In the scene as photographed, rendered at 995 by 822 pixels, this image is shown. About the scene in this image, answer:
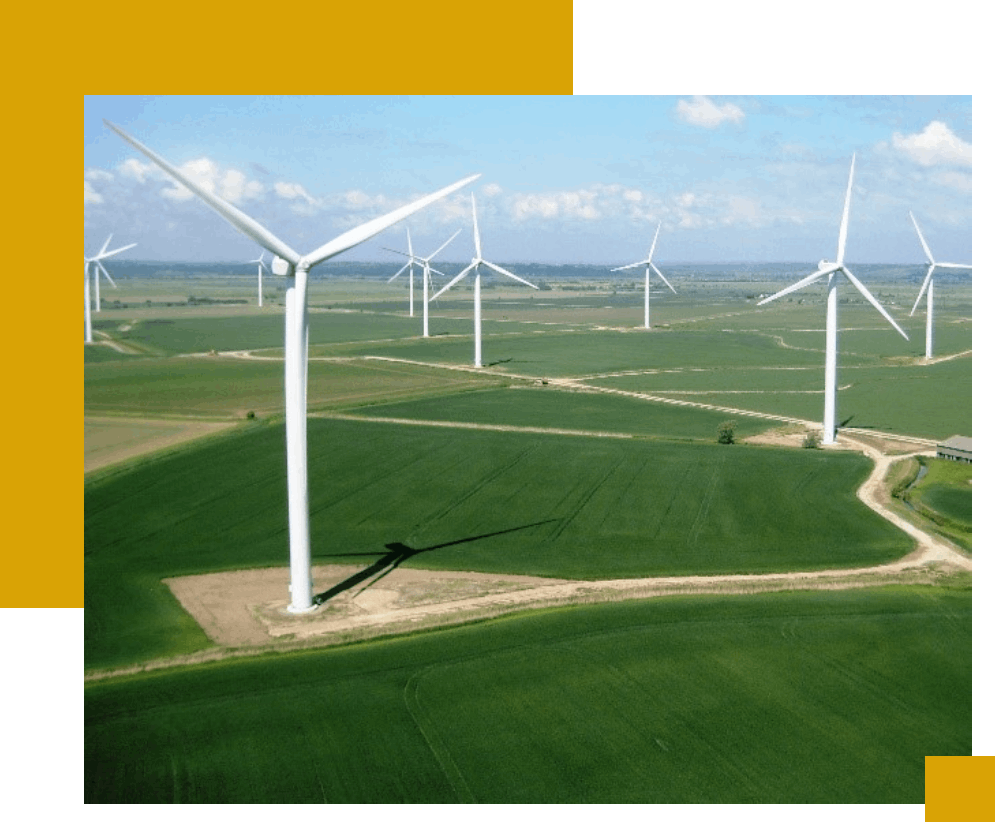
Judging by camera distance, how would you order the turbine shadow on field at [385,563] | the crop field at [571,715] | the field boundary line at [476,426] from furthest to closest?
1. the field boundary line at [476,426]
2. the turbine shadow on field at [385,563]
3. the crop field at [571,715]

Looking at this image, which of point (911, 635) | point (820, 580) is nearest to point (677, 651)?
point (911, 635)

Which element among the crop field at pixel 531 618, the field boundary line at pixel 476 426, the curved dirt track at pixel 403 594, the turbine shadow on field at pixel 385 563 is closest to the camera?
the crop field at pixel 531 618

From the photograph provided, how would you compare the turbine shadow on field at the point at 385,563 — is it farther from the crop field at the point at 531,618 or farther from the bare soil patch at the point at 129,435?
the bare soil patch at the point at 129,435

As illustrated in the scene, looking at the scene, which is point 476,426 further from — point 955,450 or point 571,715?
point 571,715

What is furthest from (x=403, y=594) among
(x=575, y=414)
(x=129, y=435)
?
(x=575, y=414)

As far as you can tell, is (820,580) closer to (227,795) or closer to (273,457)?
(227,795)

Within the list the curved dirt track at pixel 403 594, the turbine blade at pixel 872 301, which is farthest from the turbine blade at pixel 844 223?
the curved dirt track at pixel 403 594
